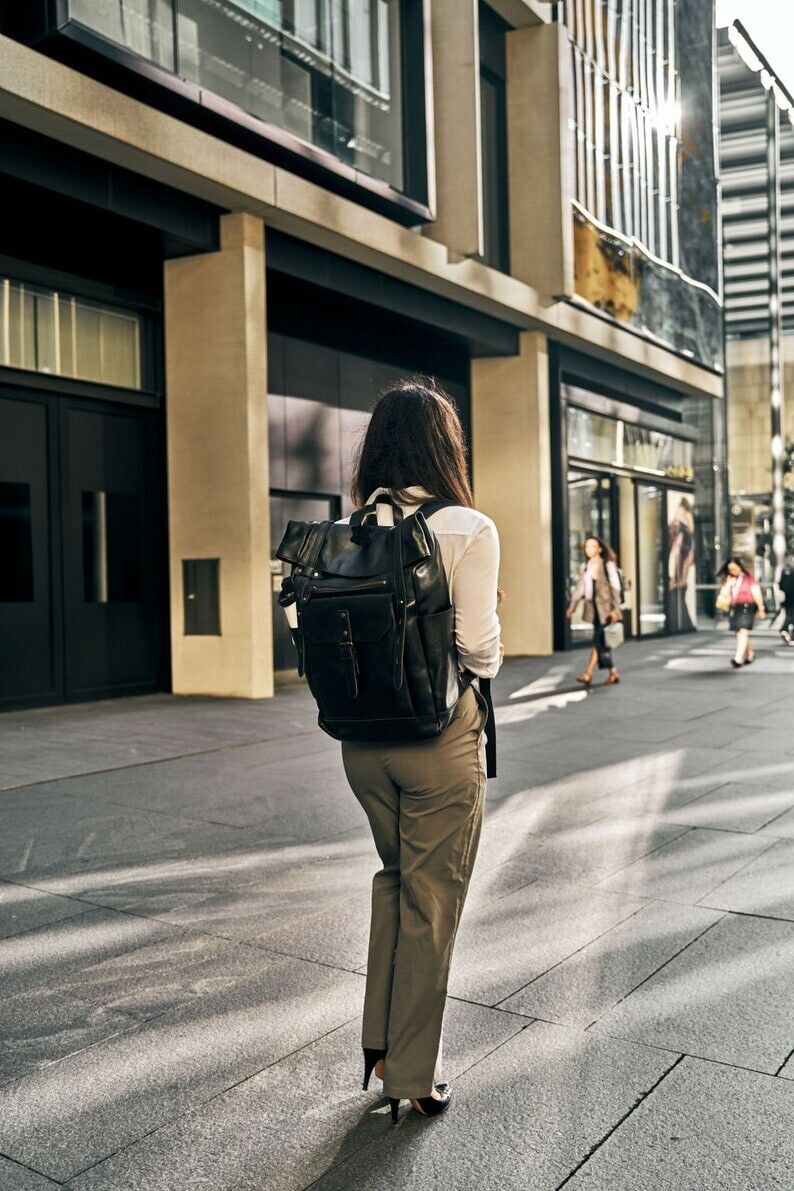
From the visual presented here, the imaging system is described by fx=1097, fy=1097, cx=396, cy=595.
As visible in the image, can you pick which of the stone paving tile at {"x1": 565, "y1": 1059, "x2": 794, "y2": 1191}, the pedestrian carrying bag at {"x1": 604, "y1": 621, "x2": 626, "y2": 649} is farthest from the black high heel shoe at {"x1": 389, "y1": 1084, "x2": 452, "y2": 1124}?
the pedestrian carrying bag at {"x1": 604, "y1": 621, "x2": 626, "y2": 649}

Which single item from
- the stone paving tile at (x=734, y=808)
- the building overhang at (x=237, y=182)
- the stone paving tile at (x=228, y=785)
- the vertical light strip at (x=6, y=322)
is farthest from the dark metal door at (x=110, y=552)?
the stone paving tile at (x=734, y=808)

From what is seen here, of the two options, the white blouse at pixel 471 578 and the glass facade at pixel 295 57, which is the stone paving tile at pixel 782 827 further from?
the glass facade at pixel 295 57

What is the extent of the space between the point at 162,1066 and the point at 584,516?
1802 centimetres

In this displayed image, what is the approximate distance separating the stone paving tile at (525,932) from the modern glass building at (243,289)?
8.03 m

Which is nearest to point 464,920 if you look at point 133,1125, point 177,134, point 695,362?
point 133,1125

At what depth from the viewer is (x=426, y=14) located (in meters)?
14.4

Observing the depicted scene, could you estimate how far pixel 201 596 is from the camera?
41.5ft

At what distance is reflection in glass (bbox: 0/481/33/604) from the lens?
37.1 ft

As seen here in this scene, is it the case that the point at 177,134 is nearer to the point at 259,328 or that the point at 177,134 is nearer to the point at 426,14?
the point at 259,328

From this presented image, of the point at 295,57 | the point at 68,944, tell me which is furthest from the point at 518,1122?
the point at 295,57

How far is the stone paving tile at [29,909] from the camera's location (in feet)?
14.1

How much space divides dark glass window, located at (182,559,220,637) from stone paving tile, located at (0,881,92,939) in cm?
781

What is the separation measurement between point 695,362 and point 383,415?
72.7 feet

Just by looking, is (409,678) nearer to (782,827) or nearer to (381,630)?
(381,630)
